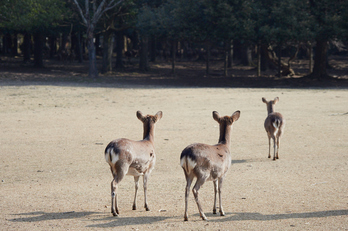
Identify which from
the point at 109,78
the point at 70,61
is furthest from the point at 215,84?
the point at 70,61

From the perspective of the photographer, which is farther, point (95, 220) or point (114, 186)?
point (95, 220)

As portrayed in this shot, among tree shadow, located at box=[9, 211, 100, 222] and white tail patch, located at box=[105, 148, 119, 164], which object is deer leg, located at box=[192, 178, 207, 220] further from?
tree shadow, located at box=[9, 211, 100, 222]

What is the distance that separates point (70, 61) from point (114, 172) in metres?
40.8

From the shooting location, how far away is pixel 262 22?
25.7 meters

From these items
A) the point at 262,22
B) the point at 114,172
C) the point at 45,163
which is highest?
the point at 262,22

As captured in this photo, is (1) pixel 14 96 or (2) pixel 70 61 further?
(2) pixel 70 61

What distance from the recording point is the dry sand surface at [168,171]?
17.6 ft

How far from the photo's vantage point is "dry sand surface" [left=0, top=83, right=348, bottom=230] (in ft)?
17.6

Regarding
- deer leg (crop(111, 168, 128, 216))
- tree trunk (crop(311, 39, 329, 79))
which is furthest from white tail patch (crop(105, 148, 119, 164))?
tree trunk (crop(311, 39, 329, 79))

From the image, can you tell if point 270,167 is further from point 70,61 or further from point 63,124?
point 70,61

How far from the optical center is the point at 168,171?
7797 millimetres

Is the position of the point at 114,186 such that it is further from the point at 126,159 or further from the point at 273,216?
the point at 273,216

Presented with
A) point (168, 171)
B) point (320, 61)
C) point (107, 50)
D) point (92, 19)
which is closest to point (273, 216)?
point (168, 171)

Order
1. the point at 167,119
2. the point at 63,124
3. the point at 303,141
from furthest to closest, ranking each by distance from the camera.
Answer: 1. the point at 167,119
2. the point at 63,124
3. the point at 303,141
